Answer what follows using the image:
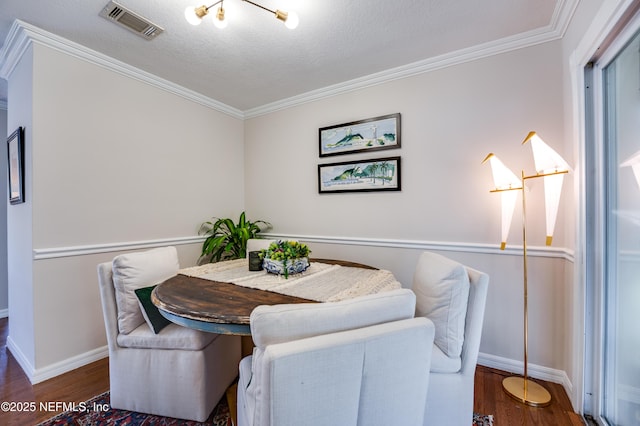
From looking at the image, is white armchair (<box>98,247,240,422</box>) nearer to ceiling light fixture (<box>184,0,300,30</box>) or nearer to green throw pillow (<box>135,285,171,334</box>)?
green throw pillow (<box>135,285,171,334</box>)

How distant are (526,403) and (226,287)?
6.60ft

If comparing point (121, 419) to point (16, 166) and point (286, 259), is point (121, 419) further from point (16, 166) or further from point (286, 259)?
point (16, 166)

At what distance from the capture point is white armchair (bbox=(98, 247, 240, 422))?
62.8 inches

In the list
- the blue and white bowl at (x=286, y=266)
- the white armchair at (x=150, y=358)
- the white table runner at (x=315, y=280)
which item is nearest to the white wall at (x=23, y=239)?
the white armchair at (x=150, y=358)

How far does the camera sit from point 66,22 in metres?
1.95

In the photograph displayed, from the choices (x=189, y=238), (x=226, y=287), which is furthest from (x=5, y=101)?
(x=226, y=287)

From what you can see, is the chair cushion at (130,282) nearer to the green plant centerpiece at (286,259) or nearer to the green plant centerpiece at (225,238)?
the green plant centerpiece at (286,259)

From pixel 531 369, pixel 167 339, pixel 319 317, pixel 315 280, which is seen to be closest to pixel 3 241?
pixel 167 339

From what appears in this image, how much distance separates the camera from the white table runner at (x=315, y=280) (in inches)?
62.8

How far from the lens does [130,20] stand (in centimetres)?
192

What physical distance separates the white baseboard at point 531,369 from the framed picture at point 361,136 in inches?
76.2

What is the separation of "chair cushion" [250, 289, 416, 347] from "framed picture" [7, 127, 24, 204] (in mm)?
2505

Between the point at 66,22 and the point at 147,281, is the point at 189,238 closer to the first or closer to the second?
the point at 147,281

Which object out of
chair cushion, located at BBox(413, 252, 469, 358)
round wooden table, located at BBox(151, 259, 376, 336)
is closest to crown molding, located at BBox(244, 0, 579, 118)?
chair cushion, located at BBox(413, 252, 469, 358)
